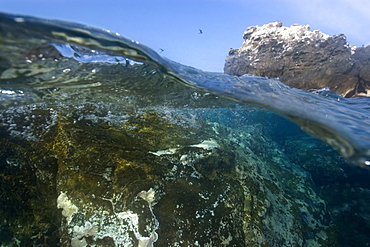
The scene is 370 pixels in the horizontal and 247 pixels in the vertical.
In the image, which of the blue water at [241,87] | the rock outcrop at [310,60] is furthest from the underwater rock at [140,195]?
the rock outcrop at [310,60]

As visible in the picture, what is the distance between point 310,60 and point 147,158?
471 inches

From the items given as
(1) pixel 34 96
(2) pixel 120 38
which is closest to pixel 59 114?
(1) pixel 34 96

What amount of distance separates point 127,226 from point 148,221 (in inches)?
18.6

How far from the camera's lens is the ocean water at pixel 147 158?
14.9 feet

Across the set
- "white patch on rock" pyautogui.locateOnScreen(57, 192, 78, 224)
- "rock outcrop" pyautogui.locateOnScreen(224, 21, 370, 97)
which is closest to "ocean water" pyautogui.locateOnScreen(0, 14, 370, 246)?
"white patch on rock" pyautogui.locateOnScreen(57, 192, 78, 224)

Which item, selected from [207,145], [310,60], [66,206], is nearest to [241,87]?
[207,145]

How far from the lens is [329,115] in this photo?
8.26 metres

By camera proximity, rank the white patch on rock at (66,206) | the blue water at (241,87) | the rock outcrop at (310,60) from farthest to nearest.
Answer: the rock outcrop at (310,60) < the blue water at (241,87) < the white patch on rock at (66,206)

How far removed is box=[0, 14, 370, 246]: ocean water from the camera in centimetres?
454

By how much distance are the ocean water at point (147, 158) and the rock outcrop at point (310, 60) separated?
2.05 meters

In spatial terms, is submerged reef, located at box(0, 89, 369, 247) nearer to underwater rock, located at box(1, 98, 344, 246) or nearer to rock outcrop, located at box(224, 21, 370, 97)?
underwater rock, located at box(1, 98, 344, 246)

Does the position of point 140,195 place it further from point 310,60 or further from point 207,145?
point 310,60

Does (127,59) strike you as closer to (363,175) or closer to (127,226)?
(127,226)

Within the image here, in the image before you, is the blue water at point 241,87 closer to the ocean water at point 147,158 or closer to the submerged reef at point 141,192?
the ocean water at point 147,158
